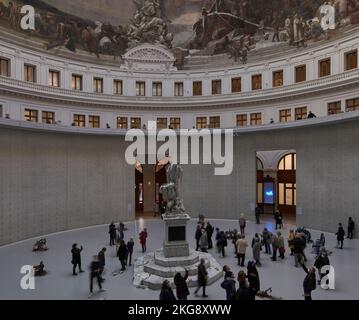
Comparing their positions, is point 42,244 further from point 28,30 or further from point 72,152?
point 28,30

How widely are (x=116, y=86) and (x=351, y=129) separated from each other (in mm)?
18925

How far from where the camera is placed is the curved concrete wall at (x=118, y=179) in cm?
1894

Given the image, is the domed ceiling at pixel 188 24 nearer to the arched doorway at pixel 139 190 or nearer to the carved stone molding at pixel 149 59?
the carved stone molding at pixel 149 59

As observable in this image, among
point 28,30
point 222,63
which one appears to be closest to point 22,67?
point 28,30

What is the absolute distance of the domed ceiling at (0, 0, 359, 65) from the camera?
2484 centimetres

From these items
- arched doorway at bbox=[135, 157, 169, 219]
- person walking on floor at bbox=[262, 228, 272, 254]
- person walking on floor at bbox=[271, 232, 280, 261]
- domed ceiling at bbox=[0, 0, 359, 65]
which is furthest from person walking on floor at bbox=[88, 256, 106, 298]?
domed ceiling at bbox=[0, 0, 359, 65]

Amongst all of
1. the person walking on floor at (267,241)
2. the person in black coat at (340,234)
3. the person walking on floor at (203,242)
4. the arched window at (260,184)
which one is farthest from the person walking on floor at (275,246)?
the arched window at (260,184)

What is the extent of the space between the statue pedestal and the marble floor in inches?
72.6

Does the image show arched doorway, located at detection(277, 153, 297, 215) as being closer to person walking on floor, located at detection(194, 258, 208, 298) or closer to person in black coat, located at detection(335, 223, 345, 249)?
person in black coat, located at detection(335, 223, 345, 249)

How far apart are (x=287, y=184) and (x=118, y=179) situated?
15.5 m

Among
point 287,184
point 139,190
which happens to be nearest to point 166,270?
point 139,190

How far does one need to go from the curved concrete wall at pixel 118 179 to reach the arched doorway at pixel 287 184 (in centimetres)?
679

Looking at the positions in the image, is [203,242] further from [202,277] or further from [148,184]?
[148,184]

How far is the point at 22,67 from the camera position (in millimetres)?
23688
